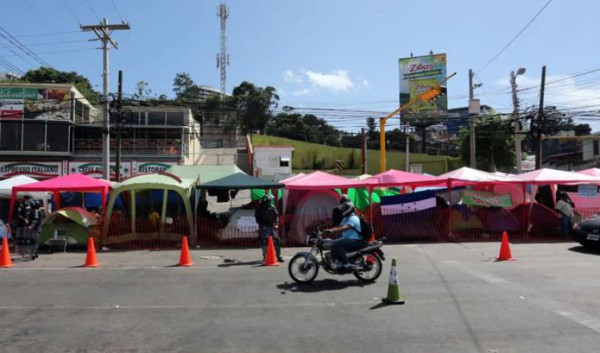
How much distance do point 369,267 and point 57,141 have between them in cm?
3645

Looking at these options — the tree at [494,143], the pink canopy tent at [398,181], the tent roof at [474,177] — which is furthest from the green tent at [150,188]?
the tree at [494,143]

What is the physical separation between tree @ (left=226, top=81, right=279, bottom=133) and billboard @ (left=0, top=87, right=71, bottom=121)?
29155mm

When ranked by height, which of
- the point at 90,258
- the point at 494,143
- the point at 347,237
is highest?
the point at 494,143

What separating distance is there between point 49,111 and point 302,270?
35672 mm

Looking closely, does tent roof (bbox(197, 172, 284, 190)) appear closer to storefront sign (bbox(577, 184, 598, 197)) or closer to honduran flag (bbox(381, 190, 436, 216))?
honduran flag (bbox(381, 190, 436, 216))

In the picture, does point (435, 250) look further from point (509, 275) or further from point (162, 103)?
point (162, 103)

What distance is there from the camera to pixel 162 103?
226 feet

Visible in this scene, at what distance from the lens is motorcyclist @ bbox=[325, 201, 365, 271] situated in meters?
9.69

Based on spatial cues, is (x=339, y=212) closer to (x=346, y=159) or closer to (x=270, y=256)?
(x=270, y=256)

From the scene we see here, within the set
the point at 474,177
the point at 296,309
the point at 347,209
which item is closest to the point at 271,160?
the point at 474,177

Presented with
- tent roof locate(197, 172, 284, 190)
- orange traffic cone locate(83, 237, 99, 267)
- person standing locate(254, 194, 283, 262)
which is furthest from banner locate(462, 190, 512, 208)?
orange traffic cone locate(83, 237, 99, 267)

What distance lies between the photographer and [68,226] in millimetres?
16344

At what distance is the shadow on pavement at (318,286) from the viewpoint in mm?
9305

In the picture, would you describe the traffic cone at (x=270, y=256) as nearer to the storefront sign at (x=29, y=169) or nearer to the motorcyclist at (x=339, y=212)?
the motorcyclist at (x=339, y=212)
